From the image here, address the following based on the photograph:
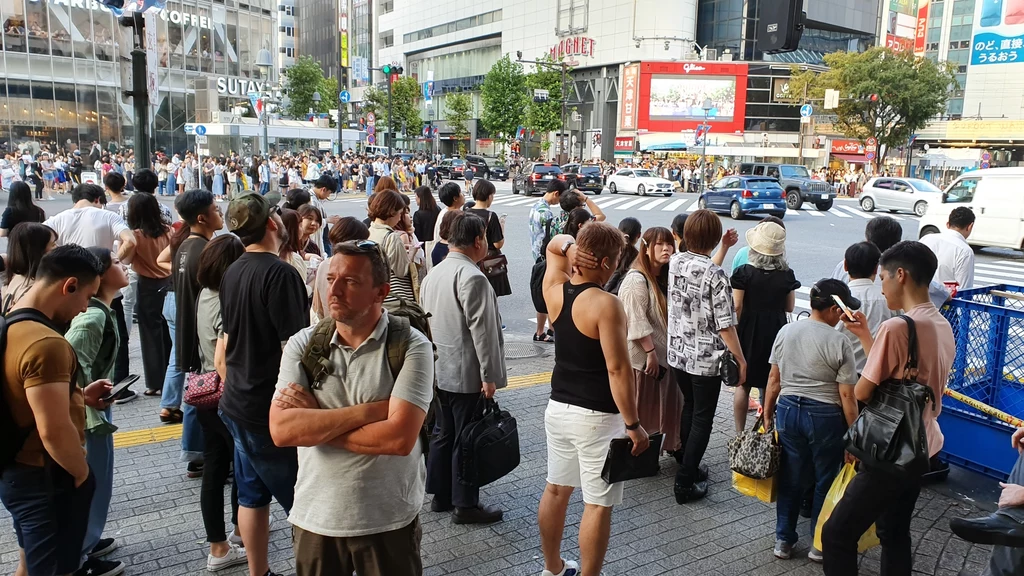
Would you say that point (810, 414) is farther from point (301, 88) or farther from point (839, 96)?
point (301, 88)

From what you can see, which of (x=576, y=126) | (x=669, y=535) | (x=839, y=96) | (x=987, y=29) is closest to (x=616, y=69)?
(x=576, y=126)

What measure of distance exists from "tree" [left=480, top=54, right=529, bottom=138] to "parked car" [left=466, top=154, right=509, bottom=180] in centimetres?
1000

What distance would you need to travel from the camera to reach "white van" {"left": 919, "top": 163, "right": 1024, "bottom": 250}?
1683 cm

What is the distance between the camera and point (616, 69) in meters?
65.3

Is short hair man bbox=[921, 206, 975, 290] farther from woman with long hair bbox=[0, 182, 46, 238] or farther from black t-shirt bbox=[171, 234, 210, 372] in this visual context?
woman with long hair bbox=[0, 182, 46, 238]

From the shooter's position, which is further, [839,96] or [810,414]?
[839,96]

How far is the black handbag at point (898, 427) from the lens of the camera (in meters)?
3.14

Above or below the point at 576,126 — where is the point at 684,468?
below

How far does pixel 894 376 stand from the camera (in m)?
3.25

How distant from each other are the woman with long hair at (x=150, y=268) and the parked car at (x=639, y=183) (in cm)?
3232

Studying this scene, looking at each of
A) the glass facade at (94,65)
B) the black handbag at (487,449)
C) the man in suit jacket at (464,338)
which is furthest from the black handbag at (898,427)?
the glass facade at (94,65)

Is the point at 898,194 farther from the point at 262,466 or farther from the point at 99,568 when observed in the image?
Answer: the point at 99,568

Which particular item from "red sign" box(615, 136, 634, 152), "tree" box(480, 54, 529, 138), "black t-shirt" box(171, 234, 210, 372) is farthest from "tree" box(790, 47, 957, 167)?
"black t-shirt" box(171, 234, 210, 372)

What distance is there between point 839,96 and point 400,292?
4577 centimetres
